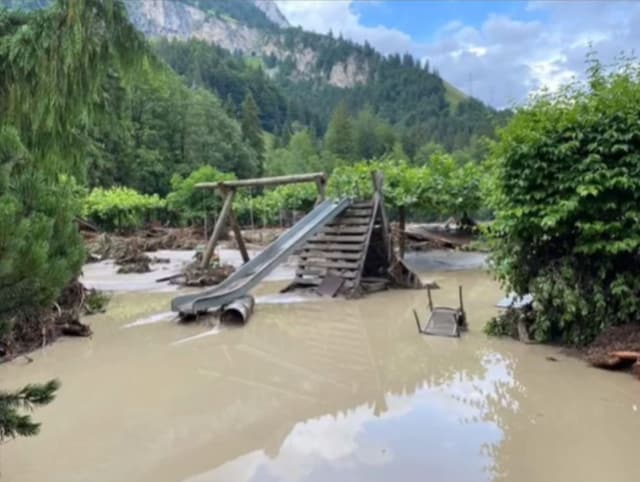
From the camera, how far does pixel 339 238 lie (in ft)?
33.0

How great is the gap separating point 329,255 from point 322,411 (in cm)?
582

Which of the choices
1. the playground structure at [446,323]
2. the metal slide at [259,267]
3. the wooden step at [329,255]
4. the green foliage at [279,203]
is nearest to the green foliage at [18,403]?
the playground structure at [446,323]

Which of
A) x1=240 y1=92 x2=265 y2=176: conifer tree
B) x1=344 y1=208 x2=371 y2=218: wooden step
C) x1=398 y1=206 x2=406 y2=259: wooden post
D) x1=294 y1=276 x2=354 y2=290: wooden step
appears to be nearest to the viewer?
x1=294 y1=276 x2=354 y2=290: wooden step

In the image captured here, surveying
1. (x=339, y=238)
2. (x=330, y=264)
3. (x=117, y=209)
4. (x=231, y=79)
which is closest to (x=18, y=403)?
(x=330, y=264)

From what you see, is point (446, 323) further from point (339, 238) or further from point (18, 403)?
point (18, 403)

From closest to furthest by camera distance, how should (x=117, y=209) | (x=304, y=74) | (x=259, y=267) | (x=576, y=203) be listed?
(x=576, y=203) → (x=259, y=267) → (x=117, y=209) → (x=304, y=74)

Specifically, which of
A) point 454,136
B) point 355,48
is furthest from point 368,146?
point 355,48

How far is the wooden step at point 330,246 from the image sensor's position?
385 inches

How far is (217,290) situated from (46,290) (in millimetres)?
5993

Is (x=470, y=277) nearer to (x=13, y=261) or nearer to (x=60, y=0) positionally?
(x=60, y=0)

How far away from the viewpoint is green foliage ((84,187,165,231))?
928 inches

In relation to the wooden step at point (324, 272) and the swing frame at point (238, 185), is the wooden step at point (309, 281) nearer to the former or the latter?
the wooden step at point (324, 272)

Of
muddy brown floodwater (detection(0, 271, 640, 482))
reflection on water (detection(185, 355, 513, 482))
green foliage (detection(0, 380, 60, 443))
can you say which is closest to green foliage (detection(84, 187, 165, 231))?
muddy brown floodwater (detection(0, 271, 640, 482))

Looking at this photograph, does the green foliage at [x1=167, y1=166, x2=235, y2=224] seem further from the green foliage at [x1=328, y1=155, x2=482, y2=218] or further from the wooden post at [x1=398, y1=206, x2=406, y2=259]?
the wooden post at [x1=398, y1=206, x2=406, y2=259]
